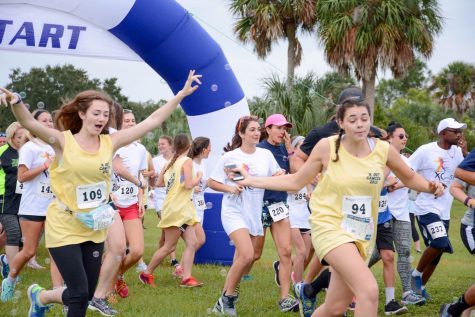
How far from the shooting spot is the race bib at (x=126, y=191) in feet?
25.2

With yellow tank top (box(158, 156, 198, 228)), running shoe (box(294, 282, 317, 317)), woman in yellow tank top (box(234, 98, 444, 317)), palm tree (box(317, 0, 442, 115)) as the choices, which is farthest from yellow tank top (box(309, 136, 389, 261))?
palm tree (box(317, 0, 442, 115))

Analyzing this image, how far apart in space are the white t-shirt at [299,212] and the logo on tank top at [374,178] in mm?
3414

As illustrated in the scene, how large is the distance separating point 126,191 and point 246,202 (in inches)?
52.6

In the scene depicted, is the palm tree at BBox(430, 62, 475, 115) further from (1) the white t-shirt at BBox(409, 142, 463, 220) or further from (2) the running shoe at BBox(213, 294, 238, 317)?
(2) the running shoe at BBox(213, 294, 238, 317)

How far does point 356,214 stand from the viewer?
15.6ft

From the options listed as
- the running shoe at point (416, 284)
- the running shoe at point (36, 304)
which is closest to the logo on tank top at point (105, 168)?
the running shoe at point (36, 304)

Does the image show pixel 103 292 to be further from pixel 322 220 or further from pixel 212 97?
pixel 212 97

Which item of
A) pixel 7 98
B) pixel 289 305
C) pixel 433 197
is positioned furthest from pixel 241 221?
pixel 7 98

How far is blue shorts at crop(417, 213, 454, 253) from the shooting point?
7720mm

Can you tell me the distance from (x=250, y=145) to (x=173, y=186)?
1.93 meters

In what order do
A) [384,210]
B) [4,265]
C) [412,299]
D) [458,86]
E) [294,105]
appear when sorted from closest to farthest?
1. [384,210]
2. [412,299]
3. [4,265]
4. [294,105]
5. [458,86]

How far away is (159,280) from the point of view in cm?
914

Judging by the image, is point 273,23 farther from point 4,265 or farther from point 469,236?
point 469,236

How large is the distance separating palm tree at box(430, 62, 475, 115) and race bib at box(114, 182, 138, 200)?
3668 cm
